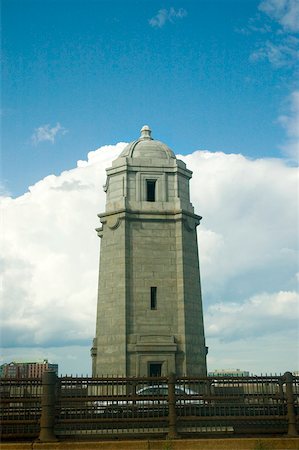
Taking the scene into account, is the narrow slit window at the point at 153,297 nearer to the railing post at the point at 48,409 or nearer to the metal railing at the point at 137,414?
the metal railing at the point at 137,414

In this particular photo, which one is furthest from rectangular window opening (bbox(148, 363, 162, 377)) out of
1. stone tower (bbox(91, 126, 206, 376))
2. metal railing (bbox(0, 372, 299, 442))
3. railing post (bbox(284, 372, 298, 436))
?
railing post (bbox(284, 372, 298, 436))

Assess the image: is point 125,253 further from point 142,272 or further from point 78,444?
point 78,444

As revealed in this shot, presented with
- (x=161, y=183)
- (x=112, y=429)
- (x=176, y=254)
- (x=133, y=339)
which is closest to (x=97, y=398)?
(x=112, y=429)

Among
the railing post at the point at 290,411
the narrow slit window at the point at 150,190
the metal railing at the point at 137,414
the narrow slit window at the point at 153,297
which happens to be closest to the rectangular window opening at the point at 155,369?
the narrow slit window at the point at 153,297

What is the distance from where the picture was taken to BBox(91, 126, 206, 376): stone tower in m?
32.5

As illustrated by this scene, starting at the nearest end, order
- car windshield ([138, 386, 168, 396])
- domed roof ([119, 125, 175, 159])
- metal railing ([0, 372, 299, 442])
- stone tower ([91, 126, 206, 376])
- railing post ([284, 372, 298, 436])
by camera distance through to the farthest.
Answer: metal railing ([0, 372, 299, 442]) < railing post ([284, 372, 298, 436]) < car windshield ([138, 386, 168, 396]) < stone tower ([91, 126, 206, 376]) < domed roof ([119, 125, 175, 159])

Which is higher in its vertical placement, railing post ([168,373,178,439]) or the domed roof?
the domed roof

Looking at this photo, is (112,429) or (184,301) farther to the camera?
(184,301)

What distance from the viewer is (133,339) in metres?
32.5

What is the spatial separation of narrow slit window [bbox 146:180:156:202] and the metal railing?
19.6 m

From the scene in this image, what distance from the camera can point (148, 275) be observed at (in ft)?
112

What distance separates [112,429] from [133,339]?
1510 centimetres

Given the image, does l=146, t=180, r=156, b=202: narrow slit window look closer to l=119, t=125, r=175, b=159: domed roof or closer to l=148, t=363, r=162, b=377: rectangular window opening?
l=119, t=125, r=175, b=159: domed roof

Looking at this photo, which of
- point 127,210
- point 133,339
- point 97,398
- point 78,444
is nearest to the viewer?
point 78,444
